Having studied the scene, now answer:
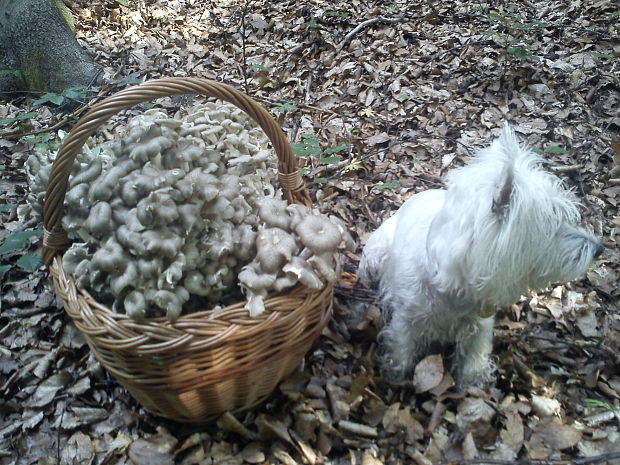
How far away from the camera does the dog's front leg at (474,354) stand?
Answer: 2.89m

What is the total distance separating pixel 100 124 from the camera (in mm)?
2258

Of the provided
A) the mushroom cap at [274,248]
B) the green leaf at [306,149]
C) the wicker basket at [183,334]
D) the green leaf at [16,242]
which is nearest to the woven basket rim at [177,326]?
the wicker basket at [183,334]

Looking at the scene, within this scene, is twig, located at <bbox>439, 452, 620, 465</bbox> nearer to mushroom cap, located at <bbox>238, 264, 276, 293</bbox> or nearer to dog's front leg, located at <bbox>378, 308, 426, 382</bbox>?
dog's front leg, located at <bbox>378, 308, 426, 382</bbox>

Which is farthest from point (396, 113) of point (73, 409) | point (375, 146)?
point (73, 409)

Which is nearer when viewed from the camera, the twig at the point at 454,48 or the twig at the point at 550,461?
the twig at the point at 550,461

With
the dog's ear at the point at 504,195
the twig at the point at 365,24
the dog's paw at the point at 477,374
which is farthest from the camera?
the twig at the point at 365,24

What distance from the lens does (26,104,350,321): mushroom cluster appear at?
83.2 inches

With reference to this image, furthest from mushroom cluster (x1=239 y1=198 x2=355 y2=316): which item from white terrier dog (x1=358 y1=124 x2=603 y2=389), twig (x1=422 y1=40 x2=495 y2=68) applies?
twig (x1=422 y1=40 x2=495 y2=68)

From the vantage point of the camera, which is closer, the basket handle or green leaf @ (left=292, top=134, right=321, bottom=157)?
the basket handle

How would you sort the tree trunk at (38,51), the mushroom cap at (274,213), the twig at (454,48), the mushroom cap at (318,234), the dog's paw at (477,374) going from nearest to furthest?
the mushroom cap at (318,234) < the mushroom cap at (274,213) < the dog's paw at (477,374) < the tree trunk at (38,51) < the twig at (454,48)

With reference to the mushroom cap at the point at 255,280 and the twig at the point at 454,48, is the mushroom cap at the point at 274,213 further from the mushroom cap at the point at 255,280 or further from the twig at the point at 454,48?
the twig at the point at 454,48

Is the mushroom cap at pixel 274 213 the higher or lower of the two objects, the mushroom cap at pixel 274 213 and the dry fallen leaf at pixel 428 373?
the higher

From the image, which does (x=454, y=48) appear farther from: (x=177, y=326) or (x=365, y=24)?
(x=177, y=326)

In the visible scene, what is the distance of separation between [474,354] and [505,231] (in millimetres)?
1182
